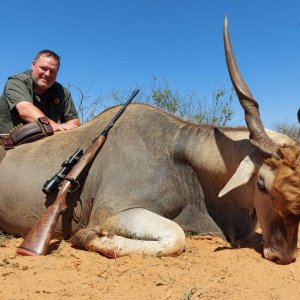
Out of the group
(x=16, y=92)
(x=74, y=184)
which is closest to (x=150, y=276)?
(x=74, y=184)

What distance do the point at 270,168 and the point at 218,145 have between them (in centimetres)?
76

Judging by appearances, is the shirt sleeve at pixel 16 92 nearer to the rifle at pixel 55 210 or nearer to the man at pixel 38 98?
the man at pixel 38 98

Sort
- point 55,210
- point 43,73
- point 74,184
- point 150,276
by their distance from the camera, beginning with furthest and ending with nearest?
1. point 43,73
2. point 74,184
3. point 55,210
4. point 150,276

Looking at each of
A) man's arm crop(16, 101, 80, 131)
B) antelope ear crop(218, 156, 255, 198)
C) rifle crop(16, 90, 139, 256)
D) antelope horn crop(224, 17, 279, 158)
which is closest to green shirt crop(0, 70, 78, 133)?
man's arm crop(16, 101, 80, 131)

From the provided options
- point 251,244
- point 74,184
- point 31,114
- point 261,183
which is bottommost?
point 251,244

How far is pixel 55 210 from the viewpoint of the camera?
3.54 meters

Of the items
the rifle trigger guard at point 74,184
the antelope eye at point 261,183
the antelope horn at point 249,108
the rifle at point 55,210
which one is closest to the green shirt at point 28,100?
the rifle at point 55,210

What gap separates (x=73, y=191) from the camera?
12.3ft

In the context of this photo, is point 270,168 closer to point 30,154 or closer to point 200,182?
point 200,182

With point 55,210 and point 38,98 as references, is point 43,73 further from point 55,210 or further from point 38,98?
point 55,210

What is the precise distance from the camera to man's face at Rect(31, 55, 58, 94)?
17.2 feet

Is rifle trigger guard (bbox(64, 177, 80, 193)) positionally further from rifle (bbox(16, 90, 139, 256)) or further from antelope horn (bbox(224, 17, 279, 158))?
antelope horn (bbox(224, 17, 279, 158))

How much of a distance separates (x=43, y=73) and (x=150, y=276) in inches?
127

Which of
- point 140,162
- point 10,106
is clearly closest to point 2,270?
point 140,162
